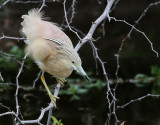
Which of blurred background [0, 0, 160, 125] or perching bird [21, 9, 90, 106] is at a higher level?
perching bird [21, 9, 90, 106]

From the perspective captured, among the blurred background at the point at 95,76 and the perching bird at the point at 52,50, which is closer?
the perching bird at the point at 52,50

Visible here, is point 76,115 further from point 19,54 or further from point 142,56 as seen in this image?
point 142,56

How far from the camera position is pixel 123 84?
6.50 m

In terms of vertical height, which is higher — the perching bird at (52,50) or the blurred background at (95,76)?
the perching bird at (52,50)

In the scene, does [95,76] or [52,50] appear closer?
[52,50]

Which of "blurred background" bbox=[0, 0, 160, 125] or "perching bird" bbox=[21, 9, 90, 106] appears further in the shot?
"blurred background" bbox=[0, 0, 160, 125]

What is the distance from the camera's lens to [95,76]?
22.0 feet

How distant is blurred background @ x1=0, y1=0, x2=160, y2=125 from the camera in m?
5.48

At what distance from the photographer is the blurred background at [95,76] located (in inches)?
216

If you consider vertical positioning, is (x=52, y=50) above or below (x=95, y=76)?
above

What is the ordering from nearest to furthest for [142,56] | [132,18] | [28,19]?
[28,19], [142,56], [132,18]

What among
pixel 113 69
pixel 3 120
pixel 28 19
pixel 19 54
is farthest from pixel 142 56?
pixel 28 19

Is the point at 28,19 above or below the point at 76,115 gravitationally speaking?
above

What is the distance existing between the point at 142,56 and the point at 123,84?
4.10ft
